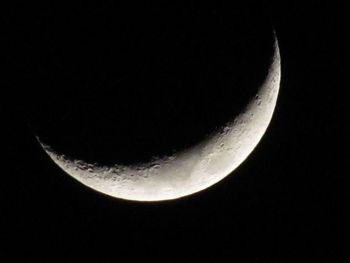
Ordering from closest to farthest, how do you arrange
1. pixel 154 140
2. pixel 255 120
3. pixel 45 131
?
pixel 154 140 < pixel 45 131 < pixel 255 120

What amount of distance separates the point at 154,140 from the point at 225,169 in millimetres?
596

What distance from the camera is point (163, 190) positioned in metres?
2.62

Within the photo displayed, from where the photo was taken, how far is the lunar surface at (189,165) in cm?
245

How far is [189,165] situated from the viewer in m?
2.48

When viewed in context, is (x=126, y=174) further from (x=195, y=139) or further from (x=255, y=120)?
(x=255, y=120)

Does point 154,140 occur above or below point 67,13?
below

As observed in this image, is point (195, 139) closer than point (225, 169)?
Yes

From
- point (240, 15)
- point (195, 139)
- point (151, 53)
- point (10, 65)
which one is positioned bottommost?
point (195, 139)

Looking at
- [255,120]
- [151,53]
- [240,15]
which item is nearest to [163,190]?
[255,120]

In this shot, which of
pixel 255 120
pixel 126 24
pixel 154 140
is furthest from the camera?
pixel 255 120

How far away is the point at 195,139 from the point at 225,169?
1.41 ft

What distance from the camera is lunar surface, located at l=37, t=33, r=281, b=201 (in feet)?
8.03

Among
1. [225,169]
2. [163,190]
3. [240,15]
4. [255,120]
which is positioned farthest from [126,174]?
[240,15]

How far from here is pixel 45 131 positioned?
8.06 ft
